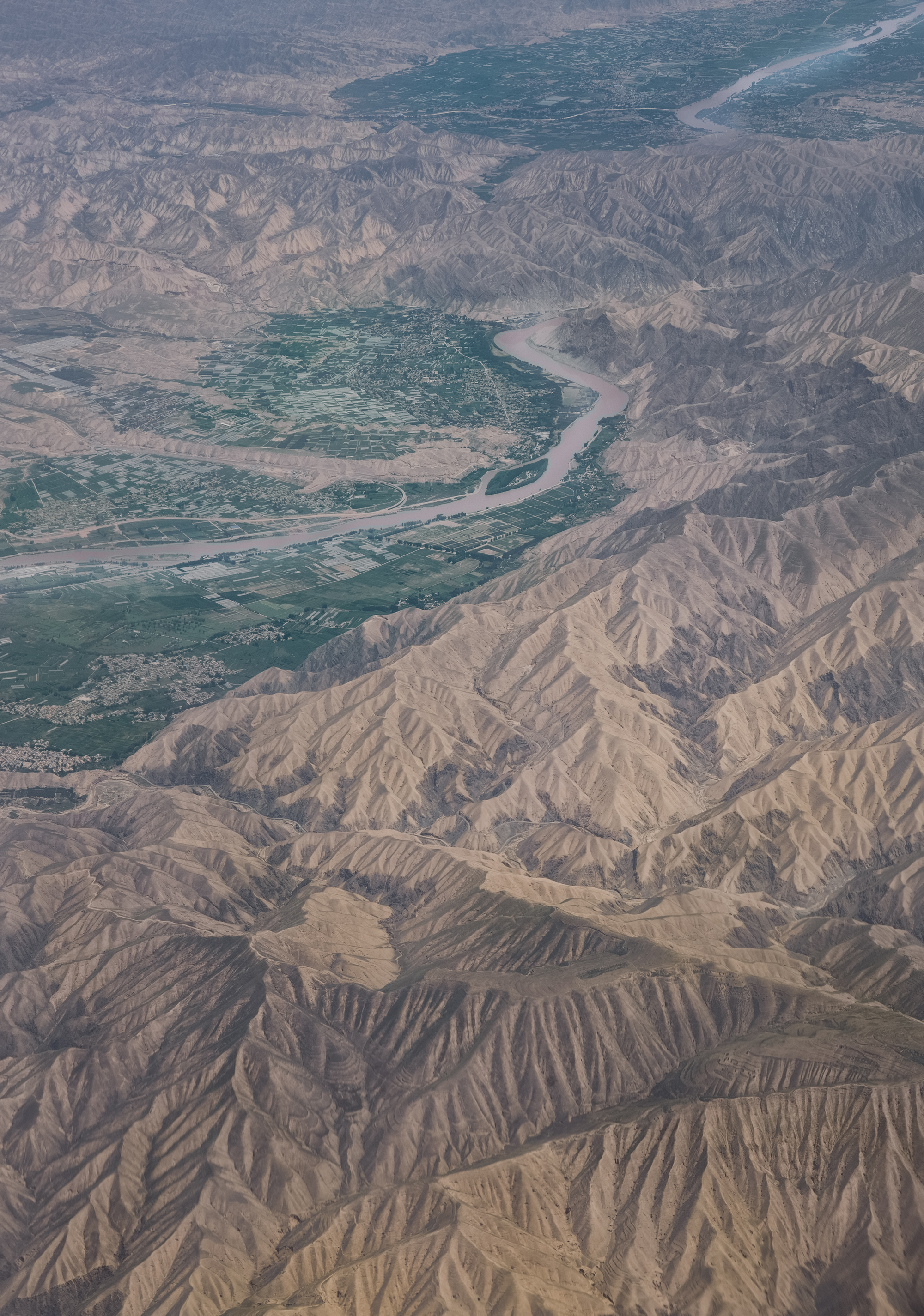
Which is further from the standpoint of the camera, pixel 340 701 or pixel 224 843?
pixel 340 701

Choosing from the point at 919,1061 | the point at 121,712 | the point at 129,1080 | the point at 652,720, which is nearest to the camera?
the point at 919,1061

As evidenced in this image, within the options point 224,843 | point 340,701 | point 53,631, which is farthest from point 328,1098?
point 53,631

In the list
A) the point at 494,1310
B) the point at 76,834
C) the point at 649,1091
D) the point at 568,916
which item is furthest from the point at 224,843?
the point at 494,1310

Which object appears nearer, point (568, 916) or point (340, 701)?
point (568, 916)

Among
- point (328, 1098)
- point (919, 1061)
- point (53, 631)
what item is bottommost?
point (53, 631)

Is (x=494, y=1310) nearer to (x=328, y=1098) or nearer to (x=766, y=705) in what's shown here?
(x=328, y=1098)

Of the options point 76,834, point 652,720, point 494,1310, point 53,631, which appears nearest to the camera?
point 494,1310

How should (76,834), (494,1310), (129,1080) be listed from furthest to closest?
(76,834) → (129,1080) → (494,1310)

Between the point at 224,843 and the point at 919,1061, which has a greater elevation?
the point at 919,1061

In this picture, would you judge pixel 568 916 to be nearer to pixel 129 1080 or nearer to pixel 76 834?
pixel 129 1080
